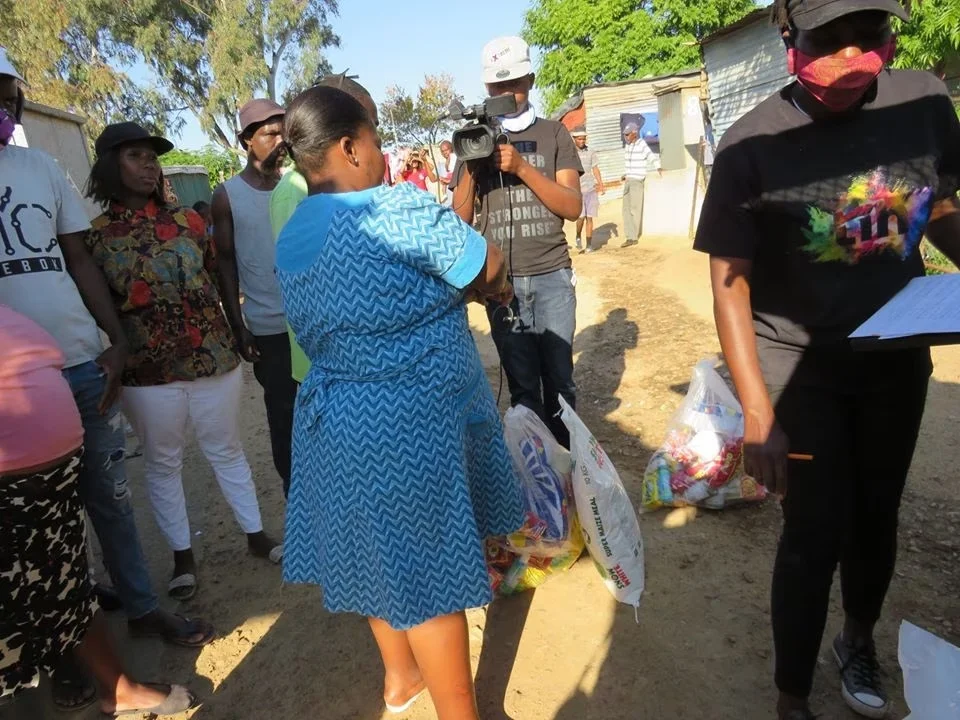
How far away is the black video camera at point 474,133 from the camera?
2.74 m

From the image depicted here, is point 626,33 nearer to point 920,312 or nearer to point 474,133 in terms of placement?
point 474,133

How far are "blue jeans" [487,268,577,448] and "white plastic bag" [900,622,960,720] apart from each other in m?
1.87

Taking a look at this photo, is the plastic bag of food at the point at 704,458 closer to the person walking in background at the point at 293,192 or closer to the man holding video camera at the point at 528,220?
the man holding video camera at the point at 528,220

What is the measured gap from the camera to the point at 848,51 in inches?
57.8

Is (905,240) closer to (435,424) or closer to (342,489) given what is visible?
(435,424)

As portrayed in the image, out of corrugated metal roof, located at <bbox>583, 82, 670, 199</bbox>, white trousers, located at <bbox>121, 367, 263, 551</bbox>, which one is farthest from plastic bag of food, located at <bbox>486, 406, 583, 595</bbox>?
corrugated metal roof, located at <bbox>583, 82, 670, 199</bbox>

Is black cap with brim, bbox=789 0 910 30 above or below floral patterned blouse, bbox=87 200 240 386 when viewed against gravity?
above

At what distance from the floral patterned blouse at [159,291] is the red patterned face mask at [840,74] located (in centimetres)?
218

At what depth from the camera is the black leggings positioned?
1642 millimetres

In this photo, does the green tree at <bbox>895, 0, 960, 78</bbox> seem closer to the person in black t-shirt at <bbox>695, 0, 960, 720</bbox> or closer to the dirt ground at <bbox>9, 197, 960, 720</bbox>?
the dirt ground at <bbox>9, 197, 960, 720</bbox>

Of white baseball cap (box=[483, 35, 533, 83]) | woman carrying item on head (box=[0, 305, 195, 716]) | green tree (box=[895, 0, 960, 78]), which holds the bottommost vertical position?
woman carrying item on head (box=[0, 305, 195, 716])

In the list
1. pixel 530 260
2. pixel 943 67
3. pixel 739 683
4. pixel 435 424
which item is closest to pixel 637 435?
pixel 530 260

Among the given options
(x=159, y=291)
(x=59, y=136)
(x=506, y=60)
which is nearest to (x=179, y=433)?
(x=159, y=291)

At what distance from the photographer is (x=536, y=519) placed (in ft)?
8.02
